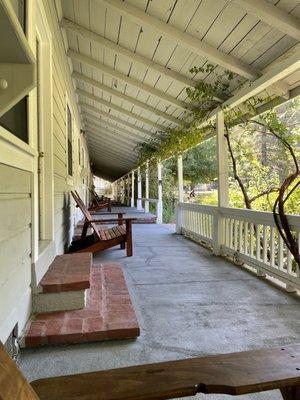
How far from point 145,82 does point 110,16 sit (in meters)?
1.57

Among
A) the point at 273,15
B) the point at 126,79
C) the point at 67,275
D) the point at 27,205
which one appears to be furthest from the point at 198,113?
the point at 27,205

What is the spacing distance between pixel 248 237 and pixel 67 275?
262 centimetres

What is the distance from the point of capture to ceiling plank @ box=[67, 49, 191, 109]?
5.29 metres

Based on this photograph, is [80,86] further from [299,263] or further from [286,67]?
[299,263]

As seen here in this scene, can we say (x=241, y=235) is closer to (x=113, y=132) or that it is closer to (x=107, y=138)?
(x=113, y=132)

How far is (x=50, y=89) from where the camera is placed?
3.40 m

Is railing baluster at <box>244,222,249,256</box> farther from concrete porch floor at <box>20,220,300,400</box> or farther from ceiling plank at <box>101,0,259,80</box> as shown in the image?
ceiling plank at <box>101,0,259,80</box>

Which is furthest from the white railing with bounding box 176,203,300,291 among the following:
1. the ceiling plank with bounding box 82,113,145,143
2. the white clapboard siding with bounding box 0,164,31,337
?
the ceiling plank with bounding box 82,113,145,143

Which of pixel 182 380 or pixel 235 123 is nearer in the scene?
pixel 182 380

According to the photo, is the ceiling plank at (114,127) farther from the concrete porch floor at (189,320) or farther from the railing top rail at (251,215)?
the concrete porch floor at (189,320)

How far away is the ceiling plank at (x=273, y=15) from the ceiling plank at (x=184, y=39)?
93cm

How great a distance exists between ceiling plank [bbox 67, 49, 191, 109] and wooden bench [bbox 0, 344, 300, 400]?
15.8 ft

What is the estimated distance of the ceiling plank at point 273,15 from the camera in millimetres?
2686

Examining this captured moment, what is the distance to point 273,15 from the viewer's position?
8.88 ft
